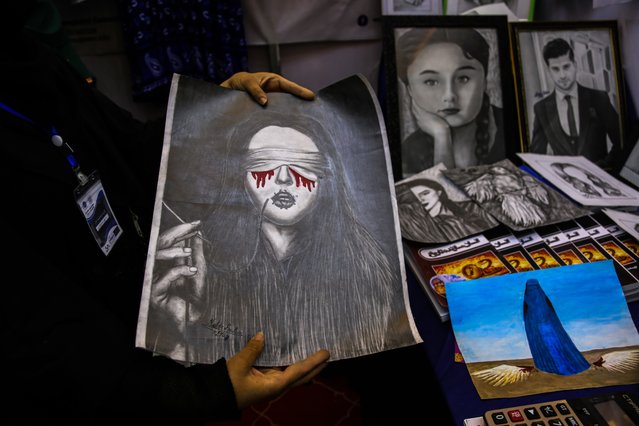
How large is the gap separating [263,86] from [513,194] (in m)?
0.61

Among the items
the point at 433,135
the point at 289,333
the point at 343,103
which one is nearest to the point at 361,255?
the point at 289,333

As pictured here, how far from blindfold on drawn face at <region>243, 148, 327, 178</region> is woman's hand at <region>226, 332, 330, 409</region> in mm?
285

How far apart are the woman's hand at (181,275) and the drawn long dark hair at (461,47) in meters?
0.82

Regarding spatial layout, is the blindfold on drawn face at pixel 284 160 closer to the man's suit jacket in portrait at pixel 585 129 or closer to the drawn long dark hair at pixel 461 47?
the drawn long dark hair at pixel 461 47

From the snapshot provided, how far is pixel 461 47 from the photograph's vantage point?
124 centimetres

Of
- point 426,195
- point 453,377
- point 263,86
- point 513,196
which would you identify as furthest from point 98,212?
point 513,196

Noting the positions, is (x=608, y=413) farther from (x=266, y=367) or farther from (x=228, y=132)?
(x=228, y=132)

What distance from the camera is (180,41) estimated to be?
145cm

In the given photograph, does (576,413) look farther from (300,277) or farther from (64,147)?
(64,147)

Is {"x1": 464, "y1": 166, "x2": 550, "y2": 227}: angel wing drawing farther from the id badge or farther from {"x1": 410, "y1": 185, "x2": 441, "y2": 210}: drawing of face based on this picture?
the id badge

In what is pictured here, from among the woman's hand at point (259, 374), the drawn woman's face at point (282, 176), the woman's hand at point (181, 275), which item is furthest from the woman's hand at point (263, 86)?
the woman's hand at point (259, 374)

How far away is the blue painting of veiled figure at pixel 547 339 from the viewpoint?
68cm

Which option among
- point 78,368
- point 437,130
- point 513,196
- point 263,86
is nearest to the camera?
point 78,368

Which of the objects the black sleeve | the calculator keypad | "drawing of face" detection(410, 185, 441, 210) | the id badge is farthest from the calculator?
the id badge
